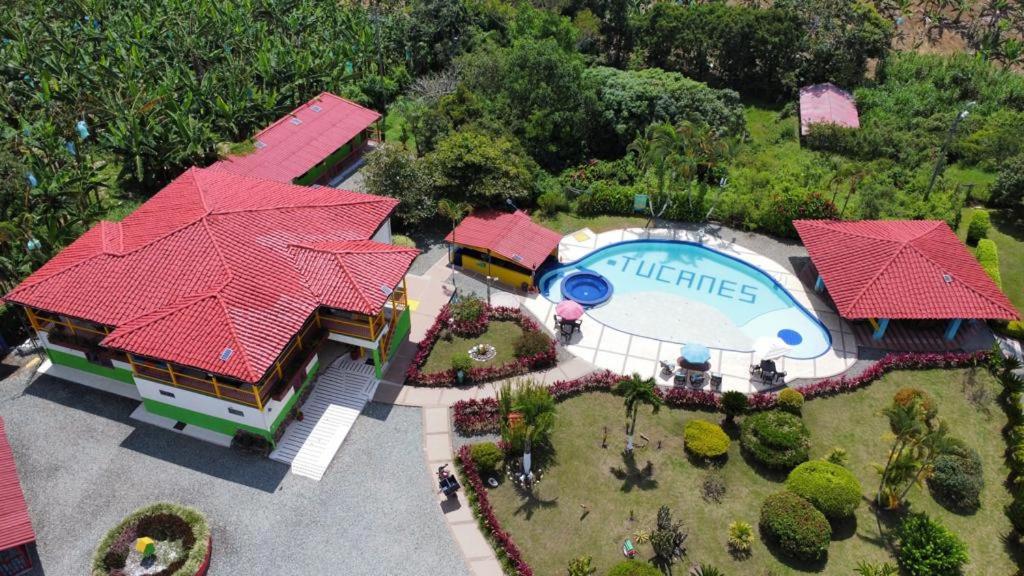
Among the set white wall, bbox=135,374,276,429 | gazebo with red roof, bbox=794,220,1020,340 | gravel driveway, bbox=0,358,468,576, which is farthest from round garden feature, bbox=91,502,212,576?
gazebo with red roof, bbox=794,220,1020,340

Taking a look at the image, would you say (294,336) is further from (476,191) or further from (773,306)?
(773,306)

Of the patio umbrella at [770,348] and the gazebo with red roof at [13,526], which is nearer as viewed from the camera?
the gazebo with red roof at [13,526]

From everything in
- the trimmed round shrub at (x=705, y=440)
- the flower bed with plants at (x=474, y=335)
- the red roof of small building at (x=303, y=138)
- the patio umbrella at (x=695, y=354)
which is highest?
the red roof of small building at (x=303, y=138)

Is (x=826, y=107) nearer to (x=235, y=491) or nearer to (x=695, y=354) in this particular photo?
(x=695, y=354)

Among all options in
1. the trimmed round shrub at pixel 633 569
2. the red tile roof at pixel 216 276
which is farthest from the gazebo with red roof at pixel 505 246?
the trimmed round shrub at pixel 633 569

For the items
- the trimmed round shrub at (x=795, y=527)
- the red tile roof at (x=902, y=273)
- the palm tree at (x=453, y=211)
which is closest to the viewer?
the trimmed round shrub at (x=795, y=527)

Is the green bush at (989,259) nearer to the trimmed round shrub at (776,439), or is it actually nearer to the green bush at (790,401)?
the green bush at (790,401)
